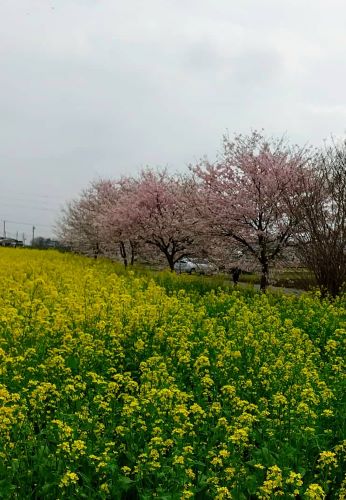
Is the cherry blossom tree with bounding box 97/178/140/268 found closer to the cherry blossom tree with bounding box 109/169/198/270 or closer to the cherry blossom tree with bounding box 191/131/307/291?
the cherry blossom tree with bounding box 109/169/198/270

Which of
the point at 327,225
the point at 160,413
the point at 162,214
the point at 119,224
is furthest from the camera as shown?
the point at 119,224

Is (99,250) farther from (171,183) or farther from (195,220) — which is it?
(195,220)

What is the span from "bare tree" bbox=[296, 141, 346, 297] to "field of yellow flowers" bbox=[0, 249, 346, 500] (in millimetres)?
5945

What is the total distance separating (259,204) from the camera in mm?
15617

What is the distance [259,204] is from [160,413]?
12.0 meters

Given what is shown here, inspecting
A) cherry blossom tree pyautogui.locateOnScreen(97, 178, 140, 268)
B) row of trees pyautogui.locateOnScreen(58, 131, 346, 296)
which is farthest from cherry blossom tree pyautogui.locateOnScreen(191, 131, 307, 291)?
cherry blossom tree pyautogui.locateOnScreen(97, 178, 140, 268)

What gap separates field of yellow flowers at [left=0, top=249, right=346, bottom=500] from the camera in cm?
342

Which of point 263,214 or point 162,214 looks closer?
point 263,214

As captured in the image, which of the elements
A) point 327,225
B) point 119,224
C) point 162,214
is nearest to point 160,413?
point 327,225

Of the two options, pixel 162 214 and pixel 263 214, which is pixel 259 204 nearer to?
pixel 263 214

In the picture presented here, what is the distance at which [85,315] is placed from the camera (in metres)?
7.91

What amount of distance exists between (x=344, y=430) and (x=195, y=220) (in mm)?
12726

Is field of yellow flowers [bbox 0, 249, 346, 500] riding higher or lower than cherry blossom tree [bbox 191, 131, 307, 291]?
lower

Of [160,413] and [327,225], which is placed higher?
[327,225]
